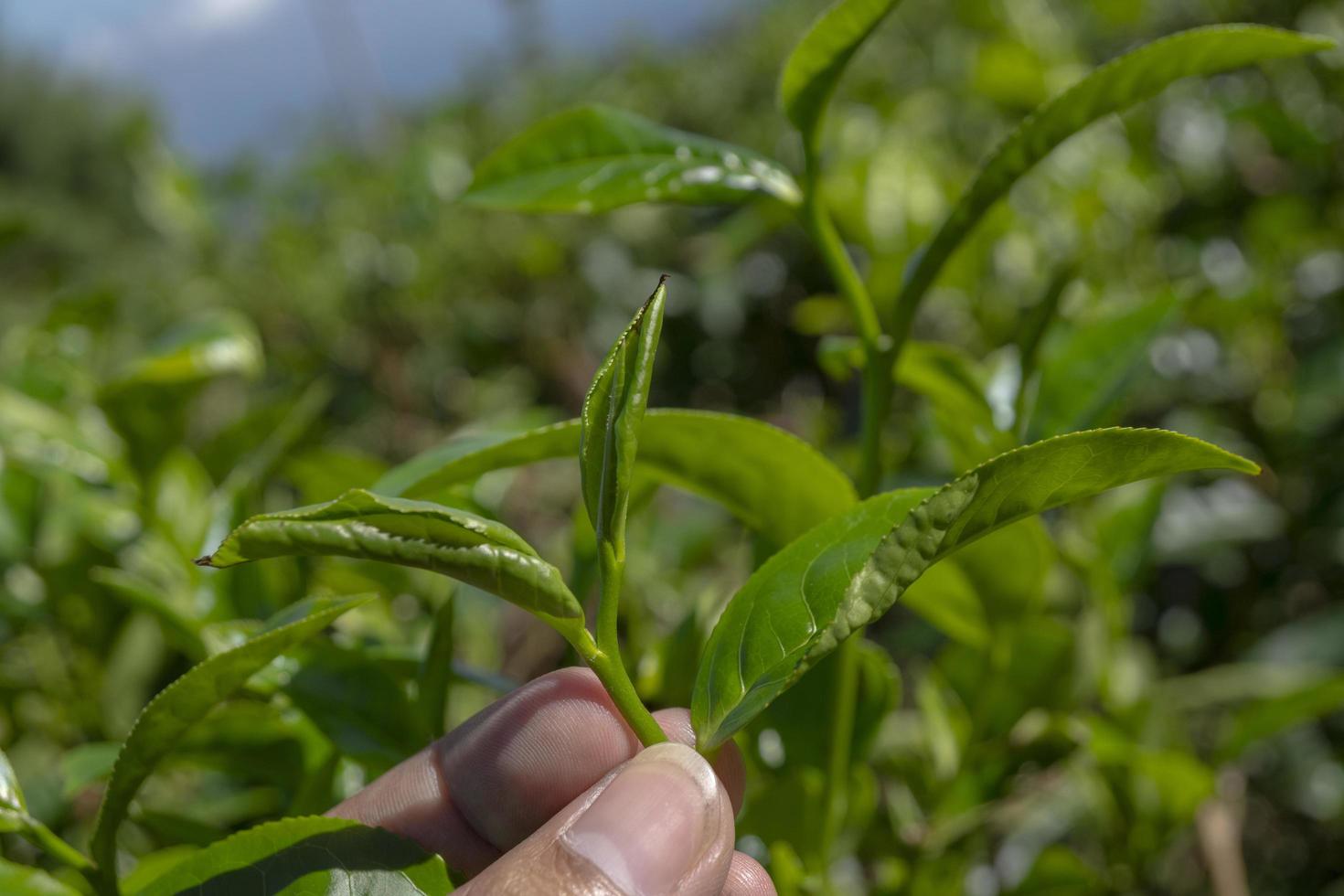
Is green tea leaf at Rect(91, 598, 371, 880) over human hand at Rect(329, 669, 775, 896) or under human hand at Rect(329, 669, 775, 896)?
over

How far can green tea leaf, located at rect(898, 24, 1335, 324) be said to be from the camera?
0.48 m

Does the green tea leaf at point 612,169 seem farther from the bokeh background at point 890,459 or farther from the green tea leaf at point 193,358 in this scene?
the green tea leaf at point 193,358

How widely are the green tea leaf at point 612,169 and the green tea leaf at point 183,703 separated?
247 millimetres

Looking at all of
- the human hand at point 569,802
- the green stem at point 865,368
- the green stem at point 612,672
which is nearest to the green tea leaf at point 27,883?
the human hand at point 569,802

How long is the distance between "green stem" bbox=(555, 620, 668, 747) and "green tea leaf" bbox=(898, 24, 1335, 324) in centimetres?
25

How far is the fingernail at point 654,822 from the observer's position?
0.42 m

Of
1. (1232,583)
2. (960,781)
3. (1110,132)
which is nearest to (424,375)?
(1110,132)

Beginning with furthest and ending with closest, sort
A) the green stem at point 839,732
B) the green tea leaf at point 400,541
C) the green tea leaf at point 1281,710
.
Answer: the green tea leaf at point 1281,710
the green stem at point 839,732
the green tea leaf at point 400,541

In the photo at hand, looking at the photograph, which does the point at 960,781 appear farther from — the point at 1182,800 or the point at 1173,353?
the point at 1173,353

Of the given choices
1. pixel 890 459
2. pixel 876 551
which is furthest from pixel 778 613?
pixel 890 459

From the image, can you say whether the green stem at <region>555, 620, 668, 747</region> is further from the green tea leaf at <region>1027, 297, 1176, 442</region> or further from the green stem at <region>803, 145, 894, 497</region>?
the green tea leaf at <region>1027, 297, 1176, 442</region>

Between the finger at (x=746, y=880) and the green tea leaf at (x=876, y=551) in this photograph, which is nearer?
the green tea leaf at (x=876, y=551)

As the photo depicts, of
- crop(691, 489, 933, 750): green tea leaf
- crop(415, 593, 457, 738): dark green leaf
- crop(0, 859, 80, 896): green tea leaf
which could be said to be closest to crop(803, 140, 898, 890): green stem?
crop(691, 489, 933, 750): green tea leaf

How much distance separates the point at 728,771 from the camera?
1.65ft
